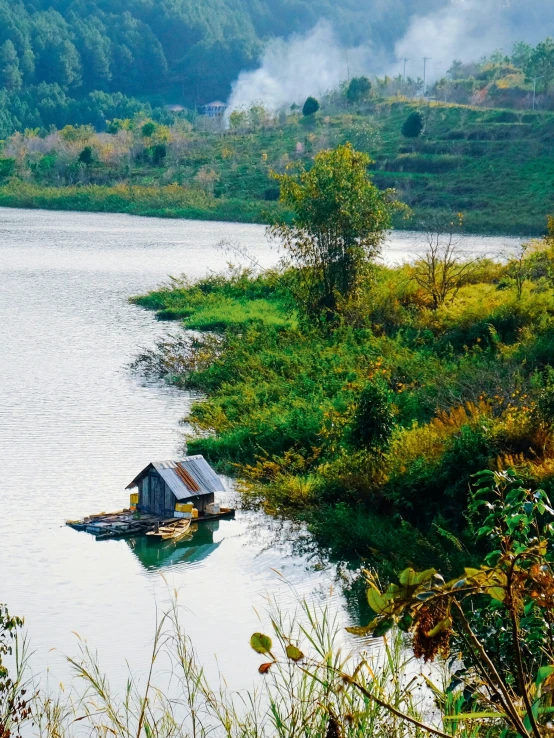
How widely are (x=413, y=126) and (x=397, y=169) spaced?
21.7 feet

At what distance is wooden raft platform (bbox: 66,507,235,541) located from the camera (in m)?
12.6

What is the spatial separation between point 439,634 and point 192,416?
15.0 meters

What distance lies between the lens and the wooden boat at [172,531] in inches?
495

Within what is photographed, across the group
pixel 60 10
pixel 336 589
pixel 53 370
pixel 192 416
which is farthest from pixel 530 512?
pixel 60 10

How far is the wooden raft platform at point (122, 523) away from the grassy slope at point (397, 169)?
126 feet

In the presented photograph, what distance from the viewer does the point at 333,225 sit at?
927 inches

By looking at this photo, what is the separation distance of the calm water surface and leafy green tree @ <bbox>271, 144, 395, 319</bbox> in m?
4.05

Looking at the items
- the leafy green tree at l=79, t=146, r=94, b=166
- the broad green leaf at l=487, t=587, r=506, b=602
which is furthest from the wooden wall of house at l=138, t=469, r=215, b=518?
the leafy green tree at l=79, t=146, r=94, b=166

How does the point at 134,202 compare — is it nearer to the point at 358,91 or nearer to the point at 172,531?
the point at 358,91

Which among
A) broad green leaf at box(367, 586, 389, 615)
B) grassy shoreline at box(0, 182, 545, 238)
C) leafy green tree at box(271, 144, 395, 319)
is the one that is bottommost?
broad green leaf at box(367, 586, 389, 615)

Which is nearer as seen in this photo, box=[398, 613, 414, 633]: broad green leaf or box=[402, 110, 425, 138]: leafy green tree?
box=[398, 613, 414, 633]: broad green leaf

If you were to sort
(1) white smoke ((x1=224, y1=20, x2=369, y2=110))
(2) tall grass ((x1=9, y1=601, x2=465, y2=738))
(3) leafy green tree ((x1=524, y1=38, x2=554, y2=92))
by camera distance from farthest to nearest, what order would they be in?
(1) white smoke ((x1=224, y1=20, x2=369, y2=110)) → (3) leafy green tree ((x1=524, y1=38, x2=554, y2=92)) → (2) tall grass ((x1=9, y1=601, x2=465, y2=738))

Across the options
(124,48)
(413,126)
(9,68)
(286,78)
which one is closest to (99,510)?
(413,126)

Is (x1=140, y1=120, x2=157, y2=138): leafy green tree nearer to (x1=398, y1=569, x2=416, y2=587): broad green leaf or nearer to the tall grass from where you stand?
the tall grass
